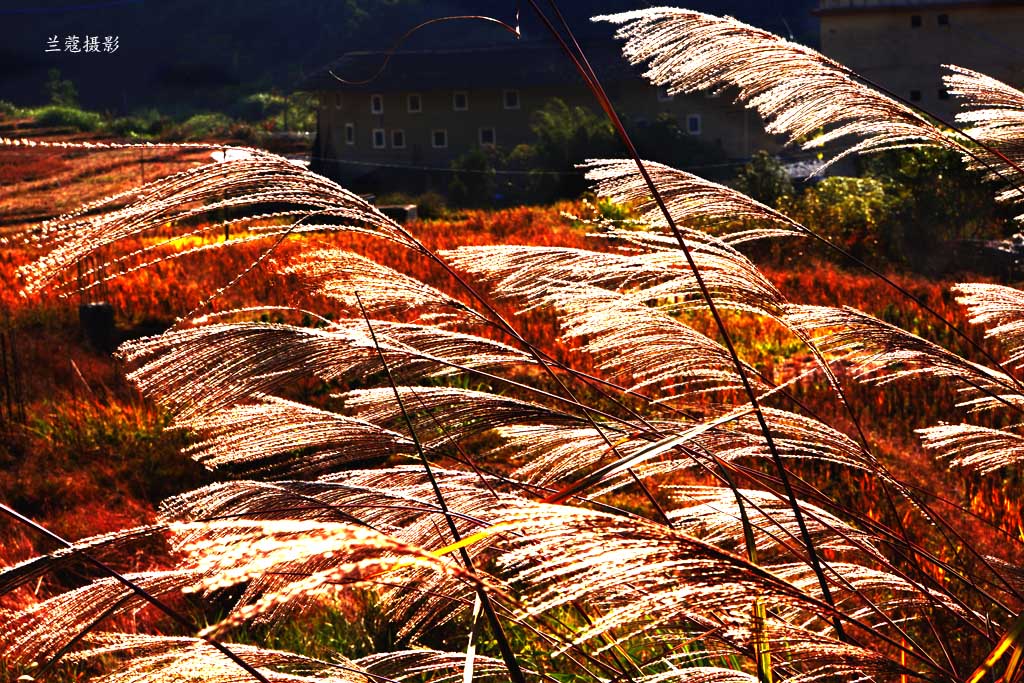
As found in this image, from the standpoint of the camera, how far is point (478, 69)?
43.9 metres

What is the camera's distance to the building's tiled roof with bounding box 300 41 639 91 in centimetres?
4153

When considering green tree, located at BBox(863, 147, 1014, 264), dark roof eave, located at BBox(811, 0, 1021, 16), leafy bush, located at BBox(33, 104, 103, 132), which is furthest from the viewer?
leafy bush, located at BBox(33, 104, 103, 132)

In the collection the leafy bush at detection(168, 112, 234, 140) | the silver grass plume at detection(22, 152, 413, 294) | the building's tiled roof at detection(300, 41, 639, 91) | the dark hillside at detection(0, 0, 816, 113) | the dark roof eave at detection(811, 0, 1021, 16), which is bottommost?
the leafy bush at detection(168, 112, 234, 140)

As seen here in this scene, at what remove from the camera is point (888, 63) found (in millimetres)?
34562

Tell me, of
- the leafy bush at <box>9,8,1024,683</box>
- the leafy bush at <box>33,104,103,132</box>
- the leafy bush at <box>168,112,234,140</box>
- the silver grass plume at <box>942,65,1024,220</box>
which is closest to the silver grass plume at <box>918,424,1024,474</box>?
the leafy bush at <box>9,8,1024,683</box>

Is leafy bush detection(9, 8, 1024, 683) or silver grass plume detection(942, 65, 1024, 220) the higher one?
silver grass plume detection(942, 65, 1024, 220)

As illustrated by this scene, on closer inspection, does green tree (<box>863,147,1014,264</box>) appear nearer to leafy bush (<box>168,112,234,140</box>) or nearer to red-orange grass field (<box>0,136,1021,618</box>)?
red-orange grass field (<box>0,136,1021,618</box>)

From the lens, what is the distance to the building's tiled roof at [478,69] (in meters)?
41.5

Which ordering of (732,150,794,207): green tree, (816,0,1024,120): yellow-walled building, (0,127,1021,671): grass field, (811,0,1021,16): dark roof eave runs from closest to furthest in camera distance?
(0,127,1021,671): grass field, (732,150,794,207): green tree, (811,0,1021,16): dark roof eave, (816,0,1024,120): yellow-walled building

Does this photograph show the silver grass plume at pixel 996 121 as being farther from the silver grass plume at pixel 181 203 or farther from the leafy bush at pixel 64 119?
the leafy bush at pixel 64 119

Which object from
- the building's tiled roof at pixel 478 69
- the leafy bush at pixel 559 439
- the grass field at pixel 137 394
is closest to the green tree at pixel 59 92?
the building's tiled roof at pixel 478 69

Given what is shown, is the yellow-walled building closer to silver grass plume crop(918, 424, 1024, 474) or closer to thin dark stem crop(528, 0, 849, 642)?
silver grass plume crop(918, 424, 1024, 474)

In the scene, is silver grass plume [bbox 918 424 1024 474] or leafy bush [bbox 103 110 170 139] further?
leafy bush [bbox 103 110 170 139]

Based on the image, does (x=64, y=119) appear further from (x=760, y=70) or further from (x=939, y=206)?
(x=760, y=70)
